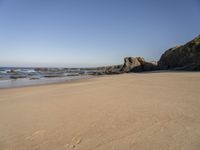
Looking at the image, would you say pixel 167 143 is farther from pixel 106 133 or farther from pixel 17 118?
pixel 17 118

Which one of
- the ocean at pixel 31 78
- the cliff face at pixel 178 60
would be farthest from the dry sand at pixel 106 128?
the cliff face at pixel 178 60

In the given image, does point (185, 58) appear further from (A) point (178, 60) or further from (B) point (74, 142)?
(B) point (74, 142)

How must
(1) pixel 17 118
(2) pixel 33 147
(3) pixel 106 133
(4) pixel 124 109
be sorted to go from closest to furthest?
(2) pixel 33 147
(3) pixel 106 133
(1) pixel 17 118
(4) pixel 124 109

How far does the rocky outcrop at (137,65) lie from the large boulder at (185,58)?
213cm

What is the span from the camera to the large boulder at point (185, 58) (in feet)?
75.2

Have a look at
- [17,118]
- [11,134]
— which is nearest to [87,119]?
[11,134]

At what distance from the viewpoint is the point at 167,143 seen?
230 centimetres

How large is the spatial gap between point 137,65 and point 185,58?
10.1m

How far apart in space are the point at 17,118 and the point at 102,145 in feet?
7.88

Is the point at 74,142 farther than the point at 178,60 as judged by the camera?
No

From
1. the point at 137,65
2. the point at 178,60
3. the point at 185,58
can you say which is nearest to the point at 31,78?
the point at 137,65

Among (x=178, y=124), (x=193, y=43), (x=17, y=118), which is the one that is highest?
(x=193, y=43)

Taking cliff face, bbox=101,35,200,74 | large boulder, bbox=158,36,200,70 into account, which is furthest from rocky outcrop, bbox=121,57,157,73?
large boulder, bbox=158,36,200,70

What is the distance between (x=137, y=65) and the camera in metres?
34.5
